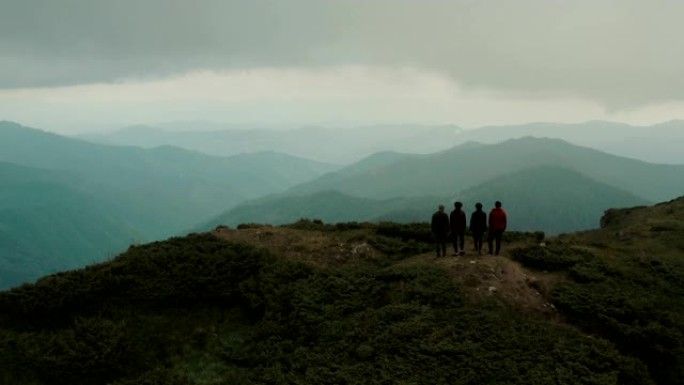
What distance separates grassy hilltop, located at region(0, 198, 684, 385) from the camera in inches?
679

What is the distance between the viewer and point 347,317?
2050cm

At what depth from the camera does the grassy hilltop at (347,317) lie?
56.5 ft

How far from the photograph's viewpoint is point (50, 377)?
18844 millimetres

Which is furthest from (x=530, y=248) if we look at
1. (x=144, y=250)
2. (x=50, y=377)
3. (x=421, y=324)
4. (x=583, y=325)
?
(x=50, y=377)

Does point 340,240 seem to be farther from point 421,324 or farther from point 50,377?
point 50,377

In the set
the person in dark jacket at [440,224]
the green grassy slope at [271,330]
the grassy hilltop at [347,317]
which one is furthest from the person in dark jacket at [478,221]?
the green grassy slope at [271,330]

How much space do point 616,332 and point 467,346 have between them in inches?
250

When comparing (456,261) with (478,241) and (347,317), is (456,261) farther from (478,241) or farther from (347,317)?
(347,317)

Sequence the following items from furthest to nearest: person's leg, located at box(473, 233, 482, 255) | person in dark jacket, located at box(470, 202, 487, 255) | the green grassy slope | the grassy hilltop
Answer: person's leg, located at box(473, 233, 482, 255) < person in dark jacket, located at box(470, 202, 487, 255) < the grassy hilltop < the green grassy slope

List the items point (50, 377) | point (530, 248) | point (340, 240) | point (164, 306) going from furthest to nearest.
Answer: point (340, 240) < point (530, 248) < point (164, 306) < point (50, 377)

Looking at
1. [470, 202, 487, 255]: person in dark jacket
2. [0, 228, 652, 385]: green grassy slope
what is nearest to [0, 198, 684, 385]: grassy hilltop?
[0, 228, 652, 385]: green grassy slope

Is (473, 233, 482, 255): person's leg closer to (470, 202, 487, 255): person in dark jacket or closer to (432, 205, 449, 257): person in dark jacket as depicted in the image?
(470, 202, 487, 255): person in dark jacket

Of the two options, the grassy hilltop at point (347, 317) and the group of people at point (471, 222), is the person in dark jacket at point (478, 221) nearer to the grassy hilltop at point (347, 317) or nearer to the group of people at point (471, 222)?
the group of people at point (471, 222)

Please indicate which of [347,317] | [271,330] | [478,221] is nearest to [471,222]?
[478,221]
